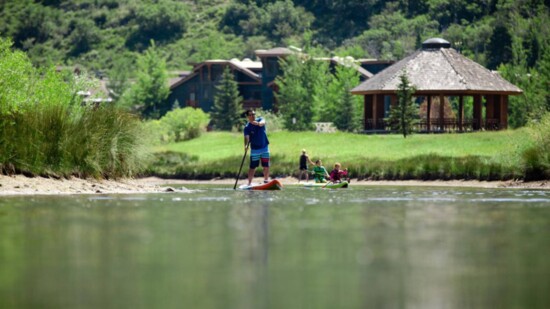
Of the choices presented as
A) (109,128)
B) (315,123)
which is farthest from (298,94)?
(109,128)

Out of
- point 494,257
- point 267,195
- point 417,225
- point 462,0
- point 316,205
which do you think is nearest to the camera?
point 494,257

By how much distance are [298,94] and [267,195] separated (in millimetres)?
55901

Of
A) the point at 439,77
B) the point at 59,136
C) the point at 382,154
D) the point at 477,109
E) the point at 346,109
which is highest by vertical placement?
the point at 439,77

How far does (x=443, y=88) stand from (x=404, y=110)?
14.3ft

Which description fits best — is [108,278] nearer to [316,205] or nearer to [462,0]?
[316,205]

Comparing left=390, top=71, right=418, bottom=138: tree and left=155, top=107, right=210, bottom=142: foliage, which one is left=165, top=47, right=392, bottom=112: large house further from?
left=390, top=71, right=418, bottom=138: tree

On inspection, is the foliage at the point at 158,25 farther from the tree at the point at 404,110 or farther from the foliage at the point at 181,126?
the tree at the point at 404,110

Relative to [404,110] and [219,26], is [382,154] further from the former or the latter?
[219,26]

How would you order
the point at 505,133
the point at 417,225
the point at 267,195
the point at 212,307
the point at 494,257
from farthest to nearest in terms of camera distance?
the point at 505,133 → the point at 267,195 → the point at 417,225 → the point at 494,257 → the point at 212,307

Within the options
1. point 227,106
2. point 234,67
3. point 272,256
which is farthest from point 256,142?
point 234,67

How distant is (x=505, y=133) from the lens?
58344 mm

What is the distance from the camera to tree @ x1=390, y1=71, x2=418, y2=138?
216 ft

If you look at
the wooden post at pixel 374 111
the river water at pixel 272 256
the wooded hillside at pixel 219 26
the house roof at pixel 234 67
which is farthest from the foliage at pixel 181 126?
the river water at pixel 272 256

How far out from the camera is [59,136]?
115 ft
